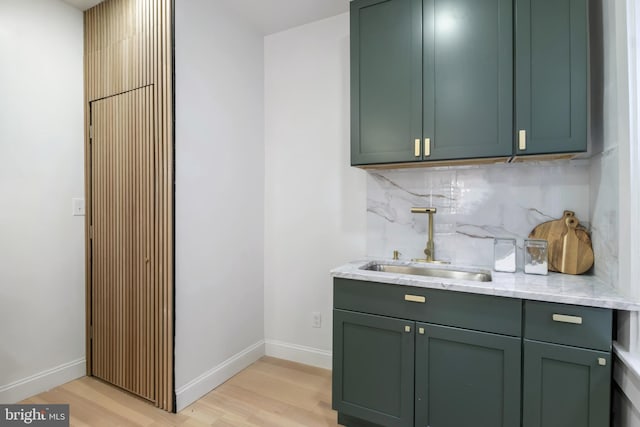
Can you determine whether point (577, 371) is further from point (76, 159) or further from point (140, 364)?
point (76, 159)

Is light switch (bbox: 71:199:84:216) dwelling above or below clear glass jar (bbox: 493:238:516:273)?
above

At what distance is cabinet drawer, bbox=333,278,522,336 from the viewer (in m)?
1.51

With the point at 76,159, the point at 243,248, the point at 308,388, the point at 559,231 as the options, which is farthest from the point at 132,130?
the point at 559,231

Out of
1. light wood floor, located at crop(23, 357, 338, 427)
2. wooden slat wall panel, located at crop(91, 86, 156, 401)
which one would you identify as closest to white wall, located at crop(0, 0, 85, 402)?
wooden slat wall panel, located at crop(91, 86, 156, 401)

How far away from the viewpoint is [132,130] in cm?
219

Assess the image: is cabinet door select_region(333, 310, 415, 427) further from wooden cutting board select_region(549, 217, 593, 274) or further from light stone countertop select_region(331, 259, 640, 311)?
wooden cutting board select_region(549, 217, 593, 274)

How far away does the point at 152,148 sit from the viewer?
2.08 metres

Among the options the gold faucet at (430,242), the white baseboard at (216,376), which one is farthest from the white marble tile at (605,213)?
the white baseboard at (216,376)

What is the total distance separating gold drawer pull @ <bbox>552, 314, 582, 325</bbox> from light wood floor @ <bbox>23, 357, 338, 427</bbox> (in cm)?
Answer: 135

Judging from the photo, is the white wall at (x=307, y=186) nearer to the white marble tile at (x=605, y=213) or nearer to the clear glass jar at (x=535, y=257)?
the clear glass jar at (x=535, y=257)

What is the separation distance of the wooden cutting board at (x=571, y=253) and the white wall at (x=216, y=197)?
213 cm

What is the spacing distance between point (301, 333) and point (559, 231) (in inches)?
78.1

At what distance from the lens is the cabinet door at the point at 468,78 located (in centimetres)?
171

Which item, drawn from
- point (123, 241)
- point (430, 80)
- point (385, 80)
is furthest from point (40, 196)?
point (430, 80)
